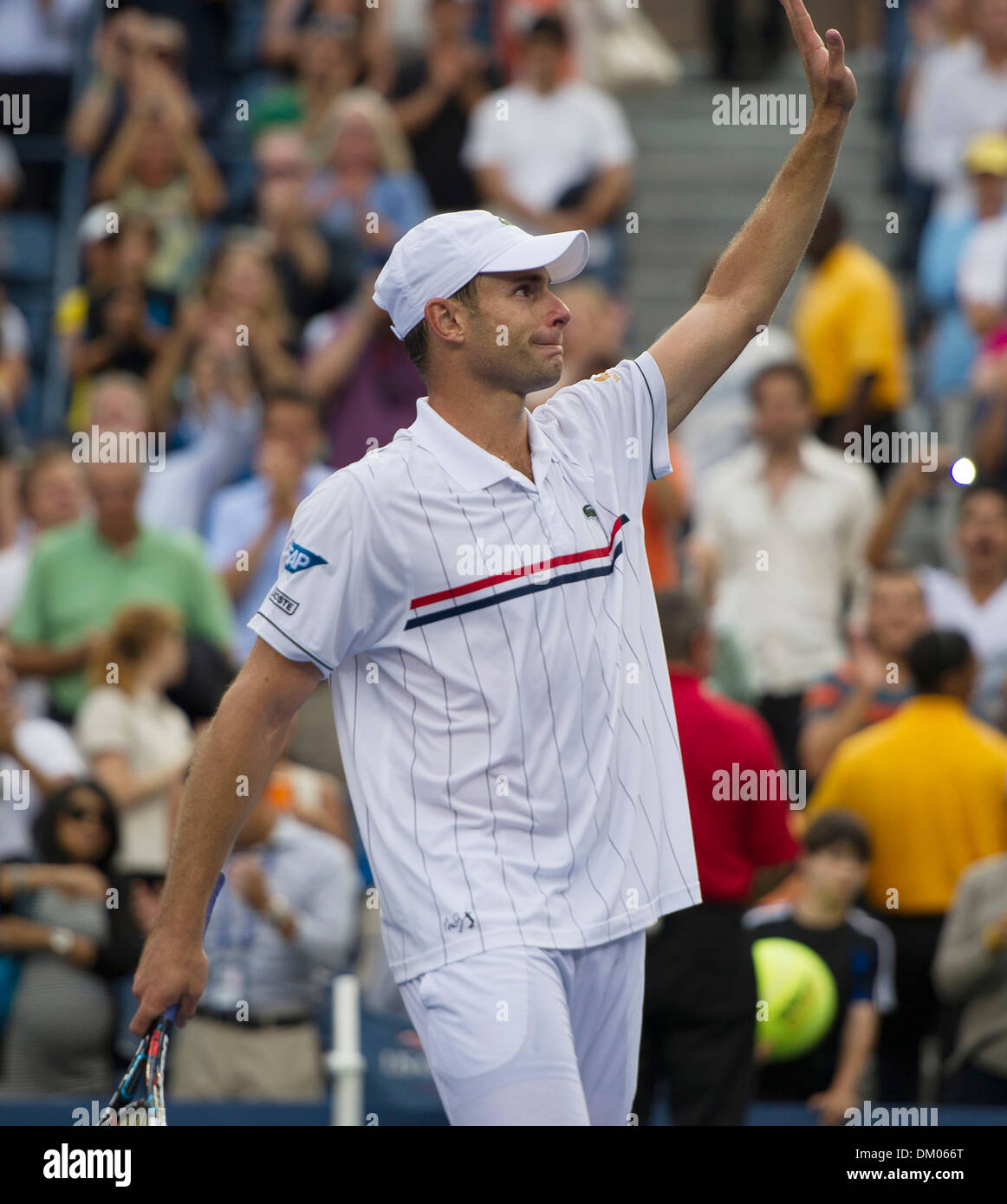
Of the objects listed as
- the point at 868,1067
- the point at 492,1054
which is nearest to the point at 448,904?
the point at 492,1054

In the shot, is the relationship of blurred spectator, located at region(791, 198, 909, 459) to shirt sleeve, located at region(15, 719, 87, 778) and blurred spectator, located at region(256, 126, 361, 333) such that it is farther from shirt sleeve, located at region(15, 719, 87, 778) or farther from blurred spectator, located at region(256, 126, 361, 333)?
shirt sleeve, located at region(15, 719, 87, 778)

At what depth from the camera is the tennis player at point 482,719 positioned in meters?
3.55

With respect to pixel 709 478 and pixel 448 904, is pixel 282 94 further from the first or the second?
pixel 448 904

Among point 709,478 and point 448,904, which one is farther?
point 709,478

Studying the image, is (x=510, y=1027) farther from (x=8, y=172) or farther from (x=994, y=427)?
(x=8, y=172)

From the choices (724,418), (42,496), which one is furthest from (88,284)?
(724,418)

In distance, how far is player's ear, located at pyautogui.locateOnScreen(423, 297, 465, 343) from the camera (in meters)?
3.79

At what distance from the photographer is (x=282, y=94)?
11633 mm

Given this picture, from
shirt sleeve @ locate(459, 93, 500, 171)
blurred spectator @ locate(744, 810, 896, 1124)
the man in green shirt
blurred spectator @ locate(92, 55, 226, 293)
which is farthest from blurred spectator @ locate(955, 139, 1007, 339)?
blurred spectator @ locate(92, 55, 226, 293)

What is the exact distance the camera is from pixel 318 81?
11094 millimetres

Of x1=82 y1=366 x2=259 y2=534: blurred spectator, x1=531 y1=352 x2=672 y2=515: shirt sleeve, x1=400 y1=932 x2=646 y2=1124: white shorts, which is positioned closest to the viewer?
x1=400 y1=932 x2=646 y2=1124: white shorts

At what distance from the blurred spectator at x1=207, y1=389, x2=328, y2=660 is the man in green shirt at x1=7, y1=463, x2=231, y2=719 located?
173 mm

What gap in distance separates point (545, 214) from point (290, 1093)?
5.39 meters

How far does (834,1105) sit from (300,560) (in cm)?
364
